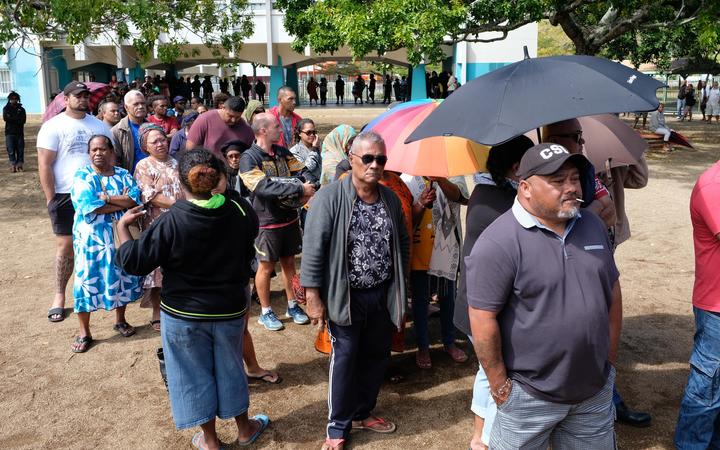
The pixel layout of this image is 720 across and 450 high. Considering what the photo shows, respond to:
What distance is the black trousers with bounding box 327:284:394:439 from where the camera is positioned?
3412 mm

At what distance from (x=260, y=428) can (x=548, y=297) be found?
2.13 metres

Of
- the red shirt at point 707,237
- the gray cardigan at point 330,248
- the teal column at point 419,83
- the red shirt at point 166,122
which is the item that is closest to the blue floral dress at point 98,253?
the gray cardigan at point 330,248

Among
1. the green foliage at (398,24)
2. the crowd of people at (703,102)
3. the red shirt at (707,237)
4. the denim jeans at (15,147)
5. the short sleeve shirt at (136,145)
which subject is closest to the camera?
the red shirt at (707,237)

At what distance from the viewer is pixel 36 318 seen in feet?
18.0

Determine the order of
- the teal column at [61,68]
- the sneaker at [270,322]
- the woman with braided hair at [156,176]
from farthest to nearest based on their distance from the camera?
1. the teal column at [61,68]
2. the sneaker at [270,322]
3. the woman with braided hair at [156,176]

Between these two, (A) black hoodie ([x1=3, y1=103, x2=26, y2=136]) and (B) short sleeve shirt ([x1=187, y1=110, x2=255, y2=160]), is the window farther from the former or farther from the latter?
(B) short sleeve shirt ([x1=187, y1=110, x2=255, y2=160])

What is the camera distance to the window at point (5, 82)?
30.3m

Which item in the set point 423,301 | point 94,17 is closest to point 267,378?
point 423,301

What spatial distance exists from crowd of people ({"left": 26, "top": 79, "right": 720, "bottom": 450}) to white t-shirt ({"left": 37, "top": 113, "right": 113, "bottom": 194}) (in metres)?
0.01

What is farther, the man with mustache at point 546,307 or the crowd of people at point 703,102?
the crowd of people at point 703,102

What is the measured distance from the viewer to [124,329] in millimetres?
5113

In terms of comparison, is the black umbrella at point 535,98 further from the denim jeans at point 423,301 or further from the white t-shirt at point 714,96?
the white t-shirt at point 714,96

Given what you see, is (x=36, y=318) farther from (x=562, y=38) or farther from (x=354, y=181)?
(x=562, y=38)

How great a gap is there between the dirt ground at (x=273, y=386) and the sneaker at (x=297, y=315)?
0.30 ft
